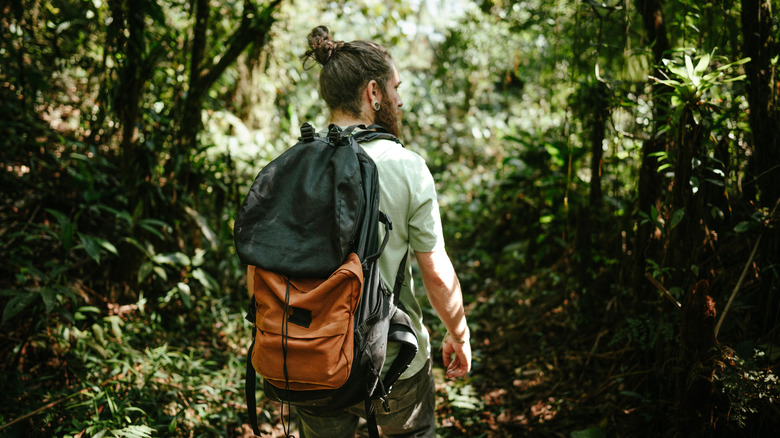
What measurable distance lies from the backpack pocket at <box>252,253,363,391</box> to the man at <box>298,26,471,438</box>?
0.29 meters

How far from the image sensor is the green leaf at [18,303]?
2662 mm

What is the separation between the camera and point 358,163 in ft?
4.83

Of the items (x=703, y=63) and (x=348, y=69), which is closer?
(x=348, y=69)


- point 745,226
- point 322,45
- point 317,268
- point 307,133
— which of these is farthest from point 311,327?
point 745,226

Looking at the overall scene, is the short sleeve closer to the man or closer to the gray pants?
the man

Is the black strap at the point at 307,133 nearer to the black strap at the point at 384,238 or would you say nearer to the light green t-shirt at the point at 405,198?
the light green t-shirt at the point at 405,198

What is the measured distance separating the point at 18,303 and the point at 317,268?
237 centimetres

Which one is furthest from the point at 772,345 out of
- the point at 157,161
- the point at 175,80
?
the point at 175,80

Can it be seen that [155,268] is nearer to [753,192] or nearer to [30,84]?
[30,84]

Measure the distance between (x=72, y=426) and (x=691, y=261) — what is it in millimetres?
3215

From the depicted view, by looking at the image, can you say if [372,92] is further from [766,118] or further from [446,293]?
[766,118]

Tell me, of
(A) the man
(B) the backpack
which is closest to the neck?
(A) the man

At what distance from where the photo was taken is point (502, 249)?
221 inches

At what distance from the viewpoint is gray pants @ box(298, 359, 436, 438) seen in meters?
1.76
